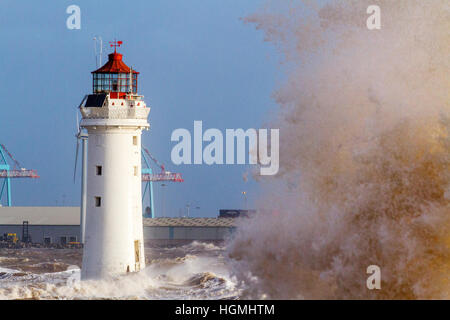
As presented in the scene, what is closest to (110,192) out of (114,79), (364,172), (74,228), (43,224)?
(114,79)

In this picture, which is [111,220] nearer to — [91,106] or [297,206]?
[91,106]

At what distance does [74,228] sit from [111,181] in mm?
41316

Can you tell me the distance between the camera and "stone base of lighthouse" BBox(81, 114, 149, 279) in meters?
22.8

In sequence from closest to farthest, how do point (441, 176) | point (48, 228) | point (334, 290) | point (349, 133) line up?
point (441, 176) → point (334, 290) → point (349, 133) → point (48, 228)

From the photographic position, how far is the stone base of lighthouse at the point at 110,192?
22844 mm

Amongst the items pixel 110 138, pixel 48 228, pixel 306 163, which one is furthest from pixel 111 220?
pixel 48 228

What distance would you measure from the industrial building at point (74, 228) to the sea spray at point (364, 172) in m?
47.2

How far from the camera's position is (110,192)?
902 inches

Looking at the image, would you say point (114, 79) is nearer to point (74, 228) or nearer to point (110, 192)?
point (110, 192)

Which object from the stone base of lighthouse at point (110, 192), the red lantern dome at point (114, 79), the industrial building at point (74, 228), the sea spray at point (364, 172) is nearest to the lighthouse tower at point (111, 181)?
the stone base of lighthouse at point (110, 192)

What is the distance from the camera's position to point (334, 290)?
43.4 feet

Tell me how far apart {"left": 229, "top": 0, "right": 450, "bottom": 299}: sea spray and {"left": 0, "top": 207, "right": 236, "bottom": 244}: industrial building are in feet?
155

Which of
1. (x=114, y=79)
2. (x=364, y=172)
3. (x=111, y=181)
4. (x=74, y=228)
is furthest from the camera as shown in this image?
(x=74, y=228)
